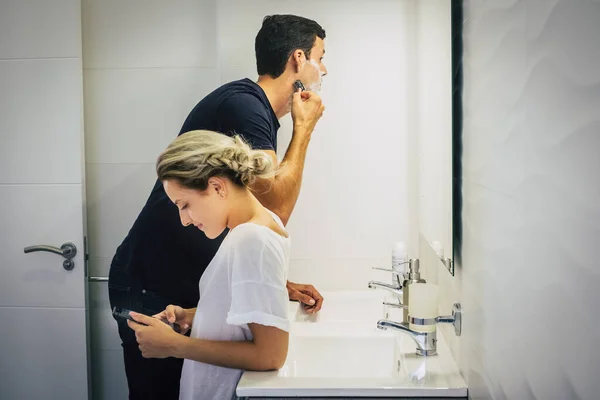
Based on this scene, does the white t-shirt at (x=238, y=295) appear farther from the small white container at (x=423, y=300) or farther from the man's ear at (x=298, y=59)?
the man's ear at (x=298, y=59)

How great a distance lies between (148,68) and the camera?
235cm

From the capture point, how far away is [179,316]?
1.53 m

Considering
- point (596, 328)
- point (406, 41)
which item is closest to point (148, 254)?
point (406, 41)

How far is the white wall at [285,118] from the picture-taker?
7.34 ft

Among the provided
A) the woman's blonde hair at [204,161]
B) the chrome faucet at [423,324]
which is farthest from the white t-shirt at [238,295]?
the chrome faucet at [423,324]

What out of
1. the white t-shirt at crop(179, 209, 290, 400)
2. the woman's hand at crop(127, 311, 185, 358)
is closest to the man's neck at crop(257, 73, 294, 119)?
the white t-shirt at crop(179, 209, 290, 400)

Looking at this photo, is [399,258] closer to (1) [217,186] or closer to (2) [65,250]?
(1) [217,186]

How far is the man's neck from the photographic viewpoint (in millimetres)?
1937

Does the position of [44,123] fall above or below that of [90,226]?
above

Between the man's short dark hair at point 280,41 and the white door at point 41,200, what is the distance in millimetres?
692

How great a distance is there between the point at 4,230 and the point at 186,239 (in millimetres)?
903

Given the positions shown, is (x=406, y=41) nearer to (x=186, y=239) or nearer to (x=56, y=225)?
(x=186, y=239)

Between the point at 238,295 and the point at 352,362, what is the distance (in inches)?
17.2

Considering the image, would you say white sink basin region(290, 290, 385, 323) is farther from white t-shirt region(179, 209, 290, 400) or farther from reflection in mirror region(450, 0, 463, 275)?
reflection in mirror region(450, 0, 463, 275)
